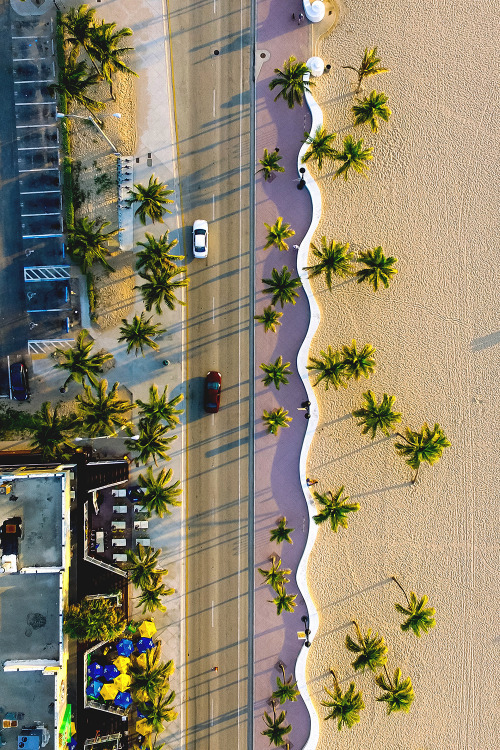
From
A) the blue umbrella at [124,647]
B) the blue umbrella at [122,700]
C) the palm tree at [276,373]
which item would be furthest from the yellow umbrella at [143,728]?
the palm tree at [276,373]

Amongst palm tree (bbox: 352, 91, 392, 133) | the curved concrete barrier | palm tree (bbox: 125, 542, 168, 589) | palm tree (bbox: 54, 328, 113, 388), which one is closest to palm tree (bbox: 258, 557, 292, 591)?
the curved concrete barrier

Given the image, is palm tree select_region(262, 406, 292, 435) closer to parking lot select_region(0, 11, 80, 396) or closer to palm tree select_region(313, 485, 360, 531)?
palm tree select_region(313, 485, 360, 531)

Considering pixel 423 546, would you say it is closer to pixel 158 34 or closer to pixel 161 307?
pixel 161 307

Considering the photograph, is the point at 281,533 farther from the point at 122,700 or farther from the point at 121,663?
the point at 122,700

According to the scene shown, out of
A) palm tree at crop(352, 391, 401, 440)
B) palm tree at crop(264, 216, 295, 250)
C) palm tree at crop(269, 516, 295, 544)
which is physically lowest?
palm tree at crop(269, 516, 295, 544)

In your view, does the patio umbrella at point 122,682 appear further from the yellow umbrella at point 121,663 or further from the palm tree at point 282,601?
the palm tree at point 282,601

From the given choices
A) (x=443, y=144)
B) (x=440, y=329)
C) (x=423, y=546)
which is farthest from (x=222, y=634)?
(x=443, y=144)
